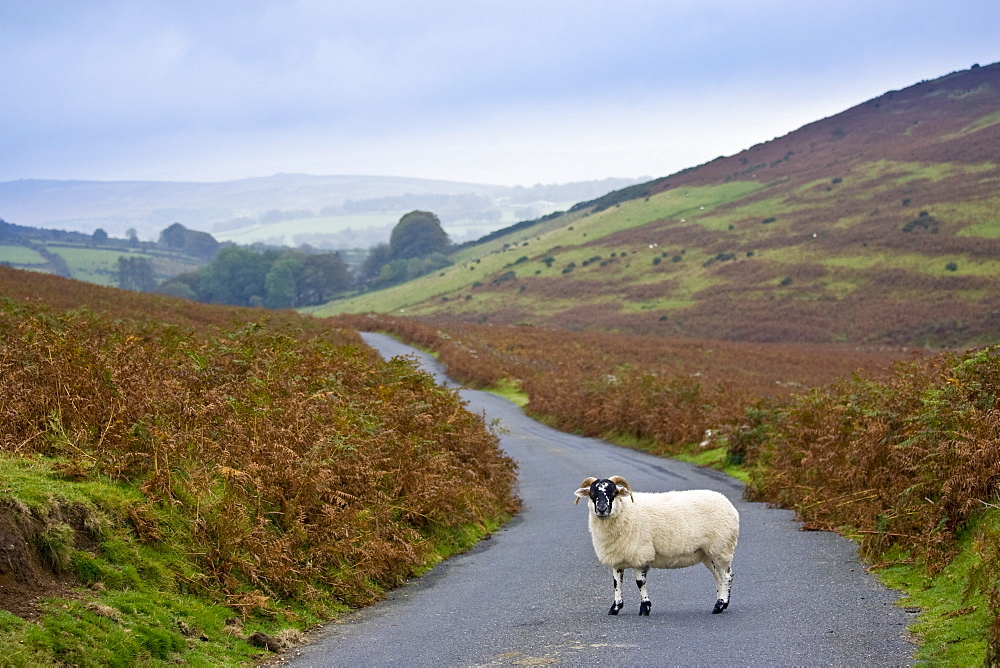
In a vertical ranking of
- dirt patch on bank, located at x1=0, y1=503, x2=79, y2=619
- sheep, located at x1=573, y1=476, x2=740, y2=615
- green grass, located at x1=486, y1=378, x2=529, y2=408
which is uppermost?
dirt patch on bank, located at x1=0, y1=503, x2=79, y2=619

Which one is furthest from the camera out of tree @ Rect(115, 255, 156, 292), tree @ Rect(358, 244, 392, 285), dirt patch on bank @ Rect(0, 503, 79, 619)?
tree @ Rect(358, 244, 392, 285)

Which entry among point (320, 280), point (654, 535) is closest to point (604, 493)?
point (654, 535)

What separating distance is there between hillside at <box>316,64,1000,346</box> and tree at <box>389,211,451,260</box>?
3950 centimetres

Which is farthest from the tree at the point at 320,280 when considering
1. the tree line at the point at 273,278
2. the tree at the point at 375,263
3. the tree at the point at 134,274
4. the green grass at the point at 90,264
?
the green grass at the point at 90,264

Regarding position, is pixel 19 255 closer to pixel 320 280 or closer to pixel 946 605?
pixel 320 280

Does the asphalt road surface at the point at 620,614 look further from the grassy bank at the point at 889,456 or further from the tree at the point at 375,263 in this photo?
the tree at the point at 375,263

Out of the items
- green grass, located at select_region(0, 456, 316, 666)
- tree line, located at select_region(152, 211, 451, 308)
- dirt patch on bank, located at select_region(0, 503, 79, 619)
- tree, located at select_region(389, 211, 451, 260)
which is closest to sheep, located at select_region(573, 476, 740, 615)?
green grass, located at select_region(0, 456, 316, 666)

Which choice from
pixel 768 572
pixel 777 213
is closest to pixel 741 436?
pixel 768 572

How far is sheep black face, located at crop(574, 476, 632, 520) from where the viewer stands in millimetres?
10227

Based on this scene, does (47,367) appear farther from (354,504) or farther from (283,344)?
(283,344)

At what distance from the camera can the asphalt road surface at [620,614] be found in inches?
336

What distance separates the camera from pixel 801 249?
310 ft

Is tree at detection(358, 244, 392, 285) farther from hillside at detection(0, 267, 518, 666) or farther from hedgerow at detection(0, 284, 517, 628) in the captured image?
hillside at detection(0, 267, 518, 666)

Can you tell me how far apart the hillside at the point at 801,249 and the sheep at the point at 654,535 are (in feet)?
189
